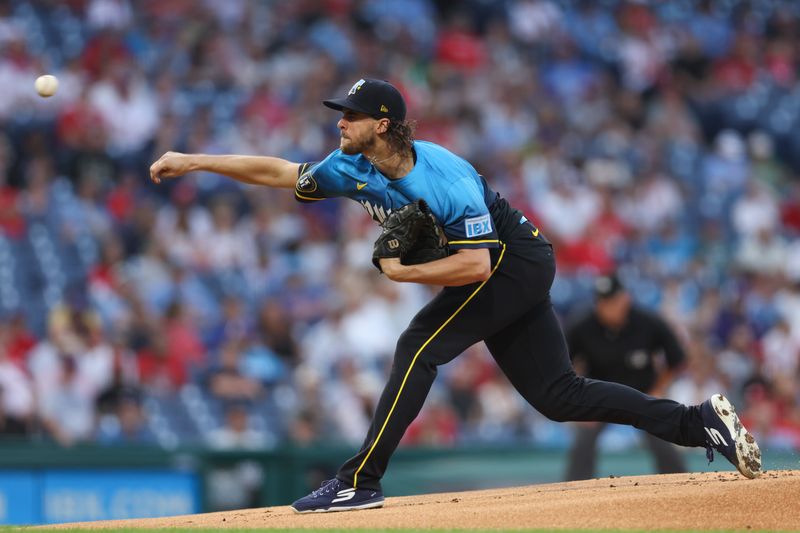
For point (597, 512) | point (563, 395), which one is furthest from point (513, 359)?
point (597, 512)

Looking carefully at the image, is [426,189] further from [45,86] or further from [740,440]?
[45,86]

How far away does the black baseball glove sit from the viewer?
5.81 metres

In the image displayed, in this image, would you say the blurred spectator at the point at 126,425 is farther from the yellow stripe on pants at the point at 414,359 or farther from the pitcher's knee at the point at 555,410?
the pitcher's knee at the point at 555,410

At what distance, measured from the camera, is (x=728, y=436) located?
6258mm

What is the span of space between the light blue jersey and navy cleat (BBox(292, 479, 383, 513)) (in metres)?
1.26

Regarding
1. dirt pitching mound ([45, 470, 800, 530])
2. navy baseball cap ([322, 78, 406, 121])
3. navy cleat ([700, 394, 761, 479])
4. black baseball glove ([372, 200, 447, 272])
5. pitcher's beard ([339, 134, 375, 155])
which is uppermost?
navy baseball cap ([322, 78, 406, 121])

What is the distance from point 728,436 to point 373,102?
91.0 inches

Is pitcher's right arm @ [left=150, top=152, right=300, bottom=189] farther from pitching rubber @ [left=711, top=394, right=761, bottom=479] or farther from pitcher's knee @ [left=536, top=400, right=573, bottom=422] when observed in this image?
pitching rubber @ [left=711, top=394, right=761, bottom=479]

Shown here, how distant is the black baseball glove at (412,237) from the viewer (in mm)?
5812

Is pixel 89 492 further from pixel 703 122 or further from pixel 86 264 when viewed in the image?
pixel 703 122

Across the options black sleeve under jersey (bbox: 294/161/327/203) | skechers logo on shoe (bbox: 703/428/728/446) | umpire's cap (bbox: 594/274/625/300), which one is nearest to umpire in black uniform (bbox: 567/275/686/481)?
umpire's cap (bbox: 594/274/625/300)

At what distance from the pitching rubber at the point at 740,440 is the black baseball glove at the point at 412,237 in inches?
61.6

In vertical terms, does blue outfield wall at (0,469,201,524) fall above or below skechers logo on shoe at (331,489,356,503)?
above

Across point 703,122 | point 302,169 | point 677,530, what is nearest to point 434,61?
point 703,122
